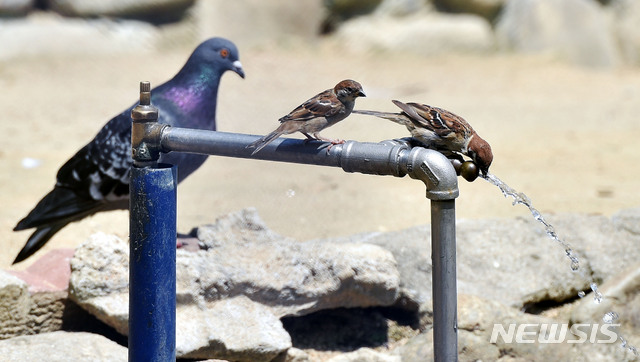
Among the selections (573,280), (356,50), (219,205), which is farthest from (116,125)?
(356,50)

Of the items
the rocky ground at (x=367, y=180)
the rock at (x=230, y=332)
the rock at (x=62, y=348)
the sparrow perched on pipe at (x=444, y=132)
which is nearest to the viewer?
the sparrow perched on pipe at (x=444, y=132)

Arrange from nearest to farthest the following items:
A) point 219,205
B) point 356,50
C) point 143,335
Result: point 143,335 < point 219,205 < point 356,50

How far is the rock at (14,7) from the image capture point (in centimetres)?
843

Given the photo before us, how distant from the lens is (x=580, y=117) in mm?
7395

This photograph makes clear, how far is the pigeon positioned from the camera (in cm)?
333

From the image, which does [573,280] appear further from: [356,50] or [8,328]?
[356,50]

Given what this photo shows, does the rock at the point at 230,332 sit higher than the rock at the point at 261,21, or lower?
lower

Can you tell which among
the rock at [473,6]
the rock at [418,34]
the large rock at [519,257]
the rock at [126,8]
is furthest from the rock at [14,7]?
the large rock at [519,257]

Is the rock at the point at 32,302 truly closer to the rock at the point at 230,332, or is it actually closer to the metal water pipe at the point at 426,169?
the rock at the point at 230,332

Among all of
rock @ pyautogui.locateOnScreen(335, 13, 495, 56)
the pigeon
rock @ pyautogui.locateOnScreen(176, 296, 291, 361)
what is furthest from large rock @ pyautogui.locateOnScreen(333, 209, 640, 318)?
rock @ pyautogui.locateOnScreen(335, 13, 495, 56)

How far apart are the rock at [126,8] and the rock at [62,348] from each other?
6.61 m

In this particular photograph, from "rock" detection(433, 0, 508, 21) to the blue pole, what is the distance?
8.26 meters

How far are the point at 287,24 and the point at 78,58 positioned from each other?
7.09ft

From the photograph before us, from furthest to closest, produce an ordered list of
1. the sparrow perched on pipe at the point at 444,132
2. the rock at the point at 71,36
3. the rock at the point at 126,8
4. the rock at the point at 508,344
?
the rock at the point at 126,8 → the rock at the point at 71,36 → the rock at the point at 508,344 → the sparrow perched on pipe at the point at 444,132
